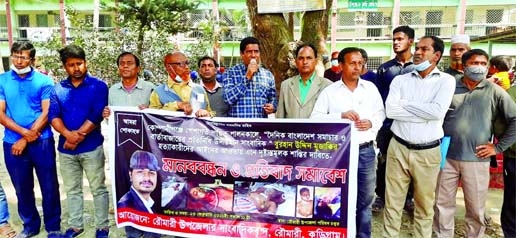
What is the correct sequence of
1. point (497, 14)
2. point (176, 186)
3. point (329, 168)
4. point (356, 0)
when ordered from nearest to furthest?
point (329, 168)
point (176, 186)
point (356, 0)
point (497, 14)

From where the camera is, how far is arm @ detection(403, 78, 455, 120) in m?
3.07

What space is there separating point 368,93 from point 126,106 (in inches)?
78.5

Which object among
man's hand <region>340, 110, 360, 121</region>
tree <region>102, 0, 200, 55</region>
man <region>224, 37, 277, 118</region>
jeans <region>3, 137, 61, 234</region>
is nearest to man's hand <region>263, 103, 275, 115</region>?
man <region>224, 37, 277, 118</region>

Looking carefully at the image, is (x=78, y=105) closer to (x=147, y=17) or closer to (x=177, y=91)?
(x=177, y=91)

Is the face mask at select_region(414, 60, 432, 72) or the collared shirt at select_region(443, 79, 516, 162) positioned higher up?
the face mask at select_region(414, 60, 432, 72)

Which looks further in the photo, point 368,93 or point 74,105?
point 74,105

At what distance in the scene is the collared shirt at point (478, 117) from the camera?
3256 millimetres

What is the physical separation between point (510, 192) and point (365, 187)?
1.28 metres

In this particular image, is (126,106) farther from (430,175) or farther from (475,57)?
(475,57)

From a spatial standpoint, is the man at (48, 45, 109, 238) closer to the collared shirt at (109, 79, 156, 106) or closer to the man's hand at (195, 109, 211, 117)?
the collared shirt at (109, 79, 156, 106)

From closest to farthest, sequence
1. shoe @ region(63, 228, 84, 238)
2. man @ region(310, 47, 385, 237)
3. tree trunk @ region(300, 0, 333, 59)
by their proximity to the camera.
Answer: man @ region(310, 47, 385, 237) < shoe @ region(63, 228, 84, 238) < tree trunk @ region(300, 0, 333, 59)

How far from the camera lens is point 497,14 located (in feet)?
80.8

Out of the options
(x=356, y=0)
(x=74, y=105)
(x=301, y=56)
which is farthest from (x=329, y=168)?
(x=356, y=0)

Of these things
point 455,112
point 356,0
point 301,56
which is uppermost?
point 356,0
